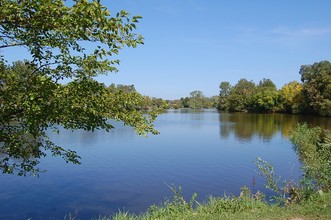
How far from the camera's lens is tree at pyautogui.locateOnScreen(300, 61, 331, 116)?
234 feet

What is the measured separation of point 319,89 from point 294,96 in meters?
16.3

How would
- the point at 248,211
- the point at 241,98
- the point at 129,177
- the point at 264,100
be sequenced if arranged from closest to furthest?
the point at 248,211 < the point at 129,177 < the point at 264,100 < the point at 241,98

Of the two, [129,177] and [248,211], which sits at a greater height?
[248,211]

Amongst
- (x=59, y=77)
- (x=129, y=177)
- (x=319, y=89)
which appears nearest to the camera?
(x=59, y=77)

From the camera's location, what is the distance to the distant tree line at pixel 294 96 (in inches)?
2902

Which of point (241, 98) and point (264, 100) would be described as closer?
point (264, 100)

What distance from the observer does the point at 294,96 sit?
92.1 meters

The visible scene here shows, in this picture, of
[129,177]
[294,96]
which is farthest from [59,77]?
[294,96]

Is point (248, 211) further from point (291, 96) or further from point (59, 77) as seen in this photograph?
point (291, 96)

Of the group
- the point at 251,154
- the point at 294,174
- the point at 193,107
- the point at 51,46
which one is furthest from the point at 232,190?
the point at 193,107

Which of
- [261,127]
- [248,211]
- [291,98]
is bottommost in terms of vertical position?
[261,127]

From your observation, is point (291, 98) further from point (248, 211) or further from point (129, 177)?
point (248, 211)

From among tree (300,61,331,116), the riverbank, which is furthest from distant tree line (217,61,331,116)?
the riverbank

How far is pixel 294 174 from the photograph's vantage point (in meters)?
19.6
